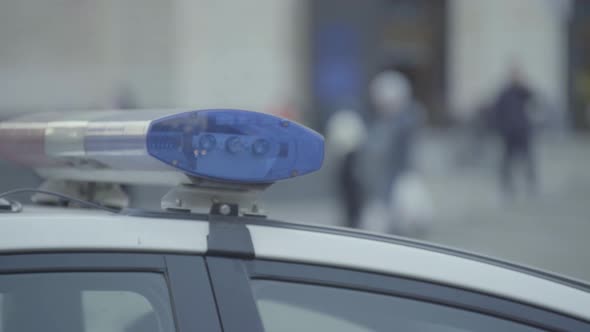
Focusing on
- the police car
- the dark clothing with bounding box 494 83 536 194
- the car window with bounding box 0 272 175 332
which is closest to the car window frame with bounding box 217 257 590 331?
the police car

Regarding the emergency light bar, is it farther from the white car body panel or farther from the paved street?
the paved street

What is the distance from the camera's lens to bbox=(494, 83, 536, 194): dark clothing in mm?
11914

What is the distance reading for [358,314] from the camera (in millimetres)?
1803

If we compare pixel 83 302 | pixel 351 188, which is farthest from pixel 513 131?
pixel 83 302

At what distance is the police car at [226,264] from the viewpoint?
1.71m

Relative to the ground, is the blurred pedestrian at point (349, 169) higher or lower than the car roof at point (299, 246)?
lower

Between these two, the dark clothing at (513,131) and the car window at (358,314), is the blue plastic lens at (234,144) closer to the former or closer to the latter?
the car window at (358,314)

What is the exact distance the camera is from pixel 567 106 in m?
19.8

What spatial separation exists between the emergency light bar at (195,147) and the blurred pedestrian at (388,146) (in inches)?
230

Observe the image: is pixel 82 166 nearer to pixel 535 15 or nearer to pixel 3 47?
pixel 3 47

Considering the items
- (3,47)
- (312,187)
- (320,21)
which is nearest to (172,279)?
(312,187)

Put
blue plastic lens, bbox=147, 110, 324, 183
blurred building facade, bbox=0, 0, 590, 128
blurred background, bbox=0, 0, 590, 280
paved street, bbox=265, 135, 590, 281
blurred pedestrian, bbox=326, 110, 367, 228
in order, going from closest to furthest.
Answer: blue plastic lens, bbox=147, 110, 324, 183
blurred pedestrian, bbox=326, 110, 367, 228
blurred background, bbox=0, 0, 590, 280
paved street, bbox=265, 135, 590, 281
blurred building facade, bbox=0, 0, 590, 128

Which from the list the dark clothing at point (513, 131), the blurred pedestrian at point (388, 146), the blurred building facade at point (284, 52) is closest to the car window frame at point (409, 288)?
the blurred pedestrian at point (388, 146)

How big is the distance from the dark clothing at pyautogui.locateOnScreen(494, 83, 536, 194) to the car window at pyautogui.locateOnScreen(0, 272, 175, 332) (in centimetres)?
1055
